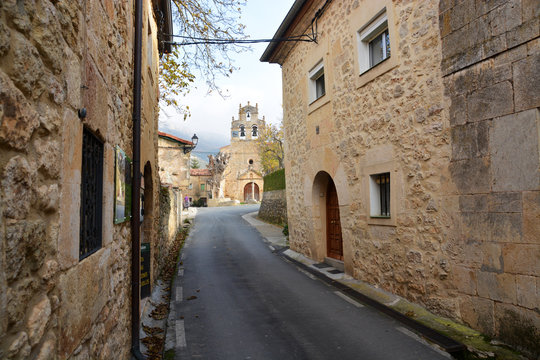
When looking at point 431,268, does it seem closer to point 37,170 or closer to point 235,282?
point 235,282

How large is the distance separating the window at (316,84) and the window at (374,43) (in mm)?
2074

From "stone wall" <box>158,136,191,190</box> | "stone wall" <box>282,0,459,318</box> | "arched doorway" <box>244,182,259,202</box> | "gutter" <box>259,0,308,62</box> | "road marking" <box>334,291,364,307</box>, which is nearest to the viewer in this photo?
"stone wall" <box>282,0,459,318</box>

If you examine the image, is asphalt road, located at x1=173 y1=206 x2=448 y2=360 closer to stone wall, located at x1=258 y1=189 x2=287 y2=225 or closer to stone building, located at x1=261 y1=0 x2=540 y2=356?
stone building, located at x1=261 y1=0 x2=540 y2=356

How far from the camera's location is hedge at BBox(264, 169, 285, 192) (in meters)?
20.9

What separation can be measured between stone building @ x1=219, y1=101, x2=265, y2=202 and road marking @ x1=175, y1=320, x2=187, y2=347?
39586 mm

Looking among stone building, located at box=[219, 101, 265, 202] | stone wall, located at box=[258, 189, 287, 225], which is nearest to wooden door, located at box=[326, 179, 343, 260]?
stone wall, located at box=[258, 189, 287, 225]

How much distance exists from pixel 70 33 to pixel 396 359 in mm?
4471

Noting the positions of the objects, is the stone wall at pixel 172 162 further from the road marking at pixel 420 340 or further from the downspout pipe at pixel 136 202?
the road marking at pixel 420 340

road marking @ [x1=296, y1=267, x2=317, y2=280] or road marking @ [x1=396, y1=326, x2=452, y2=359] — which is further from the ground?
road marking @ [x1=296, y1=267, x2=317, y2=280]

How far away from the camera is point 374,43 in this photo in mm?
→ 7293

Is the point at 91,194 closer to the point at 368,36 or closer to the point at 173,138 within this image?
the point at 368,36

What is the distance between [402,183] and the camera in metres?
6.14

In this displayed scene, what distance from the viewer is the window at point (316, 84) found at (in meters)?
9.58

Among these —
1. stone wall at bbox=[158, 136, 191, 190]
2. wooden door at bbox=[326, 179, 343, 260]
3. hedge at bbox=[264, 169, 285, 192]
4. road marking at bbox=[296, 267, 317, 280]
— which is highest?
stone wall at bbox=[158, 136, 191, 190]
